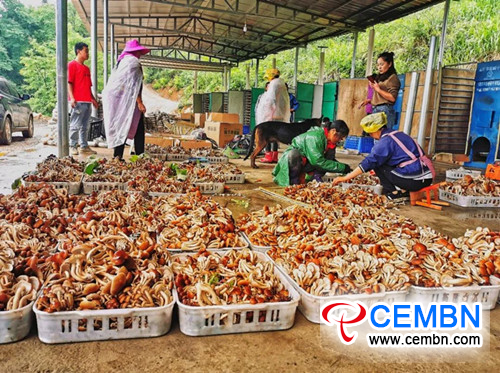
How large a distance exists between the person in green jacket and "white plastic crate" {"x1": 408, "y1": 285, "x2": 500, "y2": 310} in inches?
131

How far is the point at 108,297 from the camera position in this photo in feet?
6.64

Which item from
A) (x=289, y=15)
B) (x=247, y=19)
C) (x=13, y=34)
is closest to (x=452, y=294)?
(x=289, y=15)

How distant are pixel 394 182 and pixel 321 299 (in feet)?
12.6

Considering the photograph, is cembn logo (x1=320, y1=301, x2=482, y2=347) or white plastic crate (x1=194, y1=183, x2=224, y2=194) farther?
white plastic crate (x1=194, y1=183, x2=224, y2=194)

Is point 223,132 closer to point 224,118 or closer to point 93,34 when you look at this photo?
point 224,118

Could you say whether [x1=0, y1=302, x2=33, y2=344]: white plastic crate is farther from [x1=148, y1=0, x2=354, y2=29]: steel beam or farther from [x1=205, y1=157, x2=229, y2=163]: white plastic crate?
[x1=148, y1=0, x2=354, y2=29]: steel beam

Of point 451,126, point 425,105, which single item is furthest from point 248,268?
point 451,126

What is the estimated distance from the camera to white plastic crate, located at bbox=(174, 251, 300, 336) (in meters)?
2.02

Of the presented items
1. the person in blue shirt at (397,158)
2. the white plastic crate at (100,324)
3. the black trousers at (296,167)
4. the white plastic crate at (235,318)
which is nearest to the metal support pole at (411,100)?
the black trousers at (296,167)

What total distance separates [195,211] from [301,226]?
3.07ft

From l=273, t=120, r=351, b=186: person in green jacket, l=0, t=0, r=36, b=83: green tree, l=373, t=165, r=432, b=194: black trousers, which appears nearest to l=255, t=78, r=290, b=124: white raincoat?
l=273, t=120, r=351, b=186: person in green jacket

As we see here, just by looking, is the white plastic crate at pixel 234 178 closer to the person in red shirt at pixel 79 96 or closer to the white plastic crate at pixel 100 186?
the white plastic crate at pixel 100 186

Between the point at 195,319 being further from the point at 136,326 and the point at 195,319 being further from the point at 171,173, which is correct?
the point at 171,173

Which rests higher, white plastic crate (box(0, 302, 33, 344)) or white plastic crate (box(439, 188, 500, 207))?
white plastic crate (box(439, 188, 500, 207))
